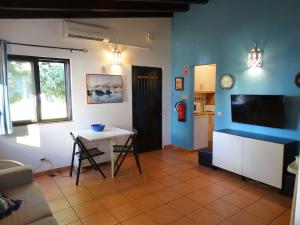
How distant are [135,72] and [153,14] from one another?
4.21ft

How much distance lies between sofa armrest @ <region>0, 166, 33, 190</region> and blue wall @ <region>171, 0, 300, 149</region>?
332 cm

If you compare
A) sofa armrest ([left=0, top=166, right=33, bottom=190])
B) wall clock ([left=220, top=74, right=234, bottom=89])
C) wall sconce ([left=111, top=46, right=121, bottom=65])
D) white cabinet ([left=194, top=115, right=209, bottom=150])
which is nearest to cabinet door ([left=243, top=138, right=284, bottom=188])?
wall clock ([left=220, top=74, right=234, bottom=89])

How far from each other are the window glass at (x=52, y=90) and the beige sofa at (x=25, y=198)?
156 cm

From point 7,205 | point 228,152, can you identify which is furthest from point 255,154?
point 7,205

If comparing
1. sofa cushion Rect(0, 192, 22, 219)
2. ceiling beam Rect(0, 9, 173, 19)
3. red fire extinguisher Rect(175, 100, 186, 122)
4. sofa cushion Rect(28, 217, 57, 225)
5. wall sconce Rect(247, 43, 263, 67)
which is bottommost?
sofa cushion Rect(28, 217, 57, 225)

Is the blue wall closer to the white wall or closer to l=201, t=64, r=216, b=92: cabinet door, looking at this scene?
the white wall

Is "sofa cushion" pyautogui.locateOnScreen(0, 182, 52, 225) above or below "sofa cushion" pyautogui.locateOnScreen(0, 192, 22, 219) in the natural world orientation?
below

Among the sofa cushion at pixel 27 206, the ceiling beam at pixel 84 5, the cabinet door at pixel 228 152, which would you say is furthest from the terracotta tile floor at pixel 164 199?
the ceiling beam at pixel 84 5

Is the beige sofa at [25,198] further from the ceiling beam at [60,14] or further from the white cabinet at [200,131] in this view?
the white cabinet at [200,131]

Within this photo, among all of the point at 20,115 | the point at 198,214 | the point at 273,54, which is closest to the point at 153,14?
the point at 273,54

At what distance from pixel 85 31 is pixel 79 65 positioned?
61cm

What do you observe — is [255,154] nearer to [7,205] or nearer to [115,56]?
[115,56]

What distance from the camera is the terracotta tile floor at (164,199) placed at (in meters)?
2.56

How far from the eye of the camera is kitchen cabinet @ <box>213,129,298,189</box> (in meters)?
3.05
